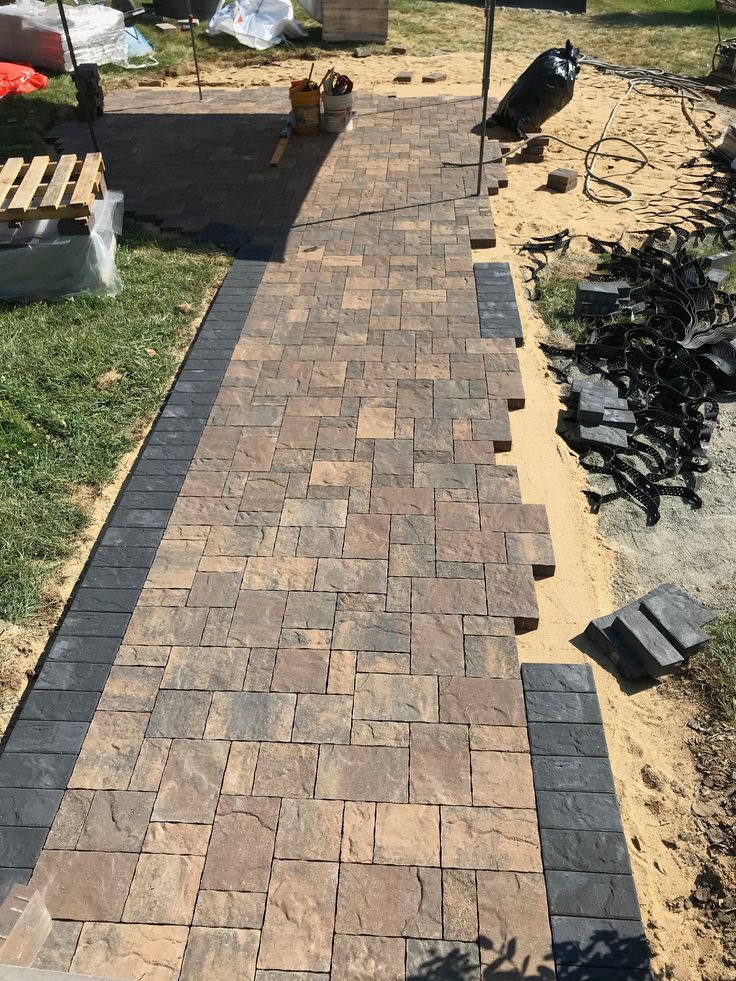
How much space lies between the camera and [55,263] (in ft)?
23.5

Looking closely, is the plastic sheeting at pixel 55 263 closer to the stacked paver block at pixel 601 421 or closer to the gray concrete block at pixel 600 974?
the stacked paver block at pixel 601 421

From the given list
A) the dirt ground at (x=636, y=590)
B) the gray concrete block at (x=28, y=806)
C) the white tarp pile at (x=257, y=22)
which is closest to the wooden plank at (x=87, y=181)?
the dirt ground at (x=636, y=590)

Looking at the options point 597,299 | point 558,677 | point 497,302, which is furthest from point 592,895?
point 597,299

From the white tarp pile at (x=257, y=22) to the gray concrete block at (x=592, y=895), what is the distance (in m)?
17.2

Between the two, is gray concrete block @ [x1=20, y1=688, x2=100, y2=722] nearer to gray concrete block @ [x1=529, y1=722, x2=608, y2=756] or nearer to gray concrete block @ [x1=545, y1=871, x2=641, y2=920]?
gray concrete block @ [x1=529, y1=722, x2=608, y2=756]

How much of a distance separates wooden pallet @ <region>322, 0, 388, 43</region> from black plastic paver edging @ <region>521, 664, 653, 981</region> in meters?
16.5

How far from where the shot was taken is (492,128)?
12.0 metres

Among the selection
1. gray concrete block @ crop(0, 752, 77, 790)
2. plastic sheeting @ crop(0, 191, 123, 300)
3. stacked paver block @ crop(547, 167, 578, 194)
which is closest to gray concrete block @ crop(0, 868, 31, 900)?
gray concrete block @ crop(0, 752, 77, 790)

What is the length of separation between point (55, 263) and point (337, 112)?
6050 millimetres

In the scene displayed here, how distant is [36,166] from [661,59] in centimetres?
1388

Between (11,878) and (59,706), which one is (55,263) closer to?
(59,706)

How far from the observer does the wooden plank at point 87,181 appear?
22.9 feet

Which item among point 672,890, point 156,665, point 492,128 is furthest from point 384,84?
point 672,890

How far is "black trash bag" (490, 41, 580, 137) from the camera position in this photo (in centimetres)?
1134
